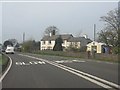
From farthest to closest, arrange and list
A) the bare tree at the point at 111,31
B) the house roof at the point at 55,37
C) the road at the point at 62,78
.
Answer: the house roof at the point at 55,37, the bare tree at the point at 111,31, the road at the point at 62,78

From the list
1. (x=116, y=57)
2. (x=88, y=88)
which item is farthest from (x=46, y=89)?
(x=116, y=57)

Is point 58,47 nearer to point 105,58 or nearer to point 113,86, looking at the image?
point 105,58

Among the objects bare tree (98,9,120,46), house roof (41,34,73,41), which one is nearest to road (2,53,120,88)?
bare tree (98,9,120,46)

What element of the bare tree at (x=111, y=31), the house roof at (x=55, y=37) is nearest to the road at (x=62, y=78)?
the bare tree at (x=111, y=31)

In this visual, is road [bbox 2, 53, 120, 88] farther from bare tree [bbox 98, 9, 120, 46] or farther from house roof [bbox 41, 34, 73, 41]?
house roof [bbox 41, 34, 73, 41]

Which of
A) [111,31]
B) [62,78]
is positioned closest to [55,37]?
[111,31]

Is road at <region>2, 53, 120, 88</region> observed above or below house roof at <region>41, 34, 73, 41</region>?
below

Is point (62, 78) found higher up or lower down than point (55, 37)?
lower down

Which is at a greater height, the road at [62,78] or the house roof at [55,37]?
the house roof at [55,37]

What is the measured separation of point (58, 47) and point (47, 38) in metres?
40.0

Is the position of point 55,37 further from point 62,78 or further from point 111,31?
point 62,78

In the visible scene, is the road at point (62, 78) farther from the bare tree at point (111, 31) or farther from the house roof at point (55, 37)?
the house roof at point (55, 37)

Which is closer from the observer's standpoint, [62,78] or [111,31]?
[62,78]

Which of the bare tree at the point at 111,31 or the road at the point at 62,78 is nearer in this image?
the road at the point at 62,78
